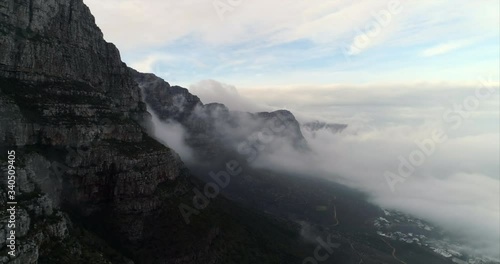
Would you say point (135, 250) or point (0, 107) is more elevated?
point (0, 107)

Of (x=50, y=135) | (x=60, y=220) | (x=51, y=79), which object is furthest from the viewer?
(x=51, y=79)

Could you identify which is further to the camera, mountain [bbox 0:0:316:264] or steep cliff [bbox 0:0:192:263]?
steep cliff [bbox 0:0:192:263]

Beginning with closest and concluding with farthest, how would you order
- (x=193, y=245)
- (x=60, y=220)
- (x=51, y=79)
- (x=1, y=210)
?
1. (x=1, y=210)
2. (x=60, y=220)
3. (x=51, y=79)
4. (x=193, y=245)

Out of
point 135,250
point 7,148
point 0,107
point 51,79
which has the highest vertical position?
point 51,79

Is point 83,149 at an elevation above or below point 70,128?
below

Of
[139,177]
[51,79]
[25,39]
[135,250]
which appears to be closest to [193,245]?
[135,250]

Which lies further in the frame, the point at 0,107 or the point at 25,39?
the point at 25,39

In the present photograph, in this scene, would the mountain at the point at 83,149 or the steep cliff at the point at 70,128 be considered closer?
the mountain at the point at 83,149

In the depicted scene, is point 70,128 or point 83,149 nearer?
point 70,128

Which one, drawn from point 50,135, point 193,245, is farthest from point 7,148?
point 193,245

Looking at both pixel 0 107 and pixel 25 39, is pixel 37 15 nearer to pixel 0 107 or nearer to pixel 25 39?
pixel 25 39
